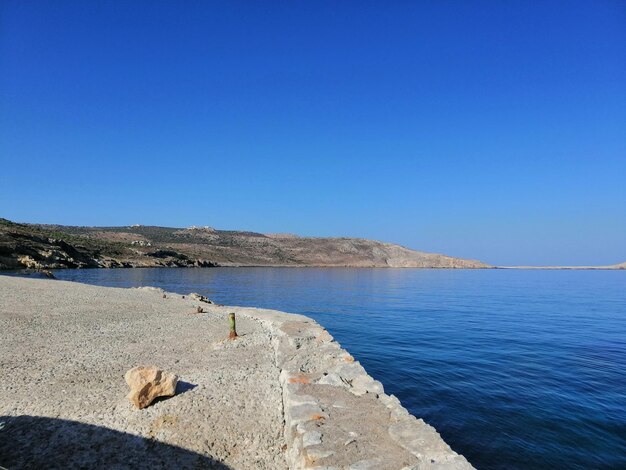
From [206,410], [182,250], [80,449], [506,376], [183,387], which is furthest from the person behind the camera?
[182,250]

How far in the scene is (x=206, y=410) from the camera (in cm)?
716

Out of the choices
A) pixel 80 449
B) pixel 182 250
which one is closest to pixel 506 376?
pixel 80 449

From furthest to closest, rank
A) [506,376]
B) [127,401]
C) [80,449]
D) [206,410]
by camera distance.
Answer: [506,376] → [127,401] → [206,410] → [80,449]

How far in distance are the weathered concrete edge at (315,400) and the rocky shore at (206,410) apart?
0.03m

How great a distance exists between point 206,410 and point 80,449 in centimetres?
198

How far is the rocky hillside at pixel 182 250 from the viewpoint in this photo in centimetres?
5997

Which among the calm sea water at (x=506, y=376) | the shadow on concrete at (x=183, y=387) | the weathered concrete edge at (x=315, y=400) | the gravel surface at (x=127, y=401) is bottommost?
the calm sea water at (x=506, y=376)

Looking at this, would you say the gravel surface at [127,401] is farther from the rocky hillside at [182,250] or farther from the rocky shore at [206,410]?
the rocky hillside at [182,250]

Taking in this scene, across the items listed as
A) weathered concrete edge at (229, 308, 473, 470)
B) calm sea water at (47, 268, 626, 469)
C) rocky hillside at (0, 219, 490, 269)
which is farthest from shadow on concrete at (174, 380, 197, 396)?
rocky hillside at (0, 219, 490, 269)

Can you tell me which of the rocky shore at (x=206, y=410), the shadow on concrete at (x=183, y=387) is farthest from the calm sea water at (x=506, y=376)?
the shadow on concrete at (x=183, y=387)

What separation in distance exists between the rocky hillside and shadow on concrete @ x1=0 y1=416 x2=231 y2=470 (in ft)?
150

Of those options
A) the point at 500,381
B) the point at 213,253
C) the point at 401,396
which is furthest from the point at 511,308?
the point at 213,253

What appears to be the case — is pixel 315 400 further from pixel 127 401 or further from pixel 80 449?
pixel 80 449

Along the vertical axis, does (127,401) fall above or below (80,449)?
above
